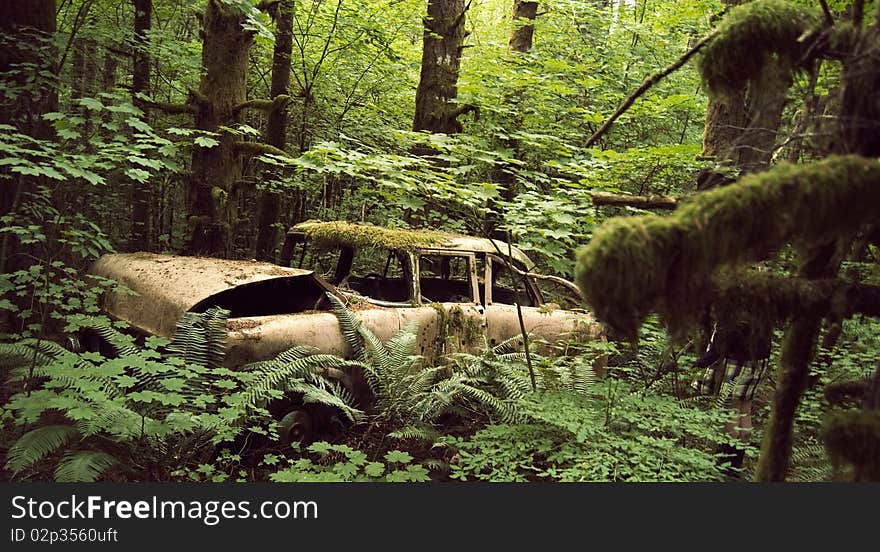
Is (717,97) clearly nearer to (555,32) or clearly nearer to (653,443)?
(653,443)

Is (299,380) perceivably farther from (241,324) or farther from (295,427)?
(241,324)

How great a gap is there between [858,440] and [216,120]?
7927 mm

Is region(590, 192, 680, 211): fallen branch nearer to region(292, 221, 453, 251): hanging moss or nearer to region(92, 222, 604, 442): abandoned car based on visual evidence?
region(92, 222, 604, 442): abandoned car

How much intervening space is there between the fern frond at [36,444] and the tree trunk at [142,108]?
19.2ft

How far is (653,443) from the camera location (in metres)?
4.23

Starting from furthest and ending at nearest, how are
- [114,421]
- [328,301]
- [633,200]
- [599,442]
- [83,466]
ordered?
[328,301] < [599,442] < [114,421] < [83,466] < [633,200]

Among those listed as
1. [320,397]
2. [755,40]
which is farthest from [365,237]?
[755,40]

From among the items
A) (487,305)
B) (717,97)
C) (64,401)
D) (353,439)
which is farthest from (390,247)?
(717,97)

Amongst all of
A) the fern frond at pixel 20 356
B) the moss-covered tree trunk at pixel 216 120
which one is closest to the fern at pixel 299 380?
the fern frond at pixel 20 356

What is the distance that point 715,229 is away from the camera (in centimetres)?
215

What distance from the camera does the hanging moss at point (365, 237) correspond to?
6656mm

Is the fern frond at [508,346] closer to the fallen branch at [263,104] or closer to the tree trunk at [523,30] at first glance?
the fallen branch at [263,104]

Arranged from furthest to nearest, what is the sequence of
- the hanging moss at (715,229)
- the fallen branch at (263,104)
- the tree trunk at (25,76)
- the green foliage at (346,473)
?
1. the fallen branch at (263,104)
2. the tree trunk at (25,76)
3. the green foliage at (346,473)
4. the hanging moss at (715,229)

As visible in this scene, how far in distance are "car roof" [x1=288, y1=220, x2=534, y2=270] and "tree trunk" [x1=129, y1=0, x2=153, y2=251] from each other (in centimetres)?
384
